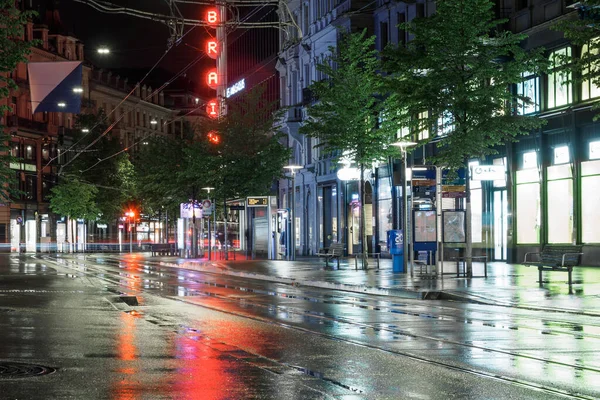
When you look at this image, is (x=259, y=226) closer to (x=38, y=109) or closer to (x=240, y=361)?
(x=38, y=109)

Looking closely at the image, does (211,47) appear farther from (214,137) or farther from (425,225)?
(425,225)

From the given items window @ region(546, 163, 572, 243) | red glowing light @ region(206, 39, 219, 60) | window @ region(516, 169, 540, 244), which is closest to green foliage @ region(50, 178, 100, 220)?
red glowing light @ region(206, 39, 219, 60)

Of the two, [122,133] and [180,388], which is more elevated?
[122,133]

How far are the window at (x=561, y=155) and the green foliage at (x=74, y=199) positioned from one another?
2726 inches

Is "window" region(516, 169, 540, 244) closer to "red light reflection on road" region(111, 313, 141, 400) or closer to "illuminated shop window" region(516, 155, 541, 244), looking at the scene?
"illuminated shop window" region(516, 155, 541, 244)

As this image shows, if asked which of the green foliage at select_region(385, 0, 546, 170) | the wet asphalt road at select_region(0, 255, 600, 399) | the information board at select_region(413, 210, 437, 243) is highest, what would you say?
the green foliage at select_region(385, 0, 546, 170)

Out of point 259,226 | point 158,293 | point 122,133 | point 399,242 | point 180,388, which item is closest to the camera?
point 180,388

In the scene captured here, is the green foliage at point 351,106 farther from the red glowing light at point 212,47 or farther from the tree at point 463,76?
the red glowing light at point 212,47

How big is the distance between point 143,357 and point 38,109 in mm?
25782

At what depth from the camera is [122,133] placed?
136000 millimetres

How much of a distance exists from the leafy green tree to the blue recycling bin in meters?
67.5

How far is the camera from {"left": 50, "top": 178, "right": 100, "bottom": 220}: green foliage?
333 feet

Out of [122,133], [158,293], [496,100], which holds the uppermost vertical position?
[122,133]

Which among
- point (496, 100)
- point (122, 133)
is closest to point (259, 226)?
point (496, 100)
